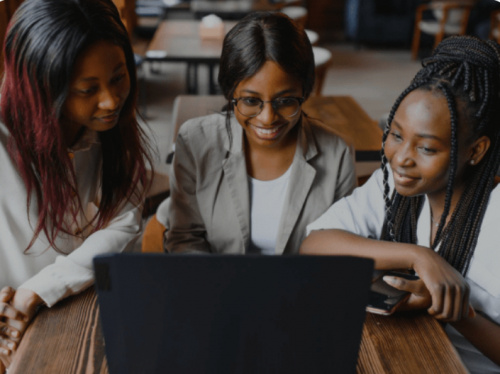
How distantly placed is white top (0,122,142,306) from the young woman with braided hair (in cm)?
43

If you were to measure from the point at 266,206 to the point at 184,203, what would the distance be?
0.23 meters

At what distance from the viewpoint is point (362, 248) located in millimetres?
1061

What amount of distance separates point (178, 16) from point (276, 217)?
399 centimetres

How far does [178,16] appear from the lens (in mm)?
4949

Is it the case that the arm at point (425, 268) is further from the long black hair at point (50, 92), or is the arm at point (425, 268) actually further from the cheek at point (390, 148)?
the long black hair at point (50, 92)

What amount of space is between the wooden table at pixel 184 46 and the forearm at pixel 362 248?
231 cm

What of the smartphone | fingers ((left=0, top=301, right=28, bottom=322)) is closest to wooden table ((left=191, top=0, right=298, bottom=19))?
the smartphone

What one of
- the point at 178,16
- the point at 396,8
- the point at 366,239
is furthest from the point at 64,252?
the point at 396,8

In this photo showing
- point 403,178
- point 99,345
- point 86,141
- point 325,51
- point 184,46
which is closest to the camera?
point 99,345

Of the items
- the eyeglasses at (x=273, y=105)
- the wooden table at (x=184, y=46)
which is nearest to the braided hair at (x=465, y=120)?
the eyeglasses at (x=273, y=105)

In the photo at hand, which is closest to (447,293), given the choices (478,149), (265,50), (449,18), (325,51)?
(478,149)

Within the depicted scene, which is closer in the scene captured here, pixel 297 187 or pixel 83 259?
pixel 83 259

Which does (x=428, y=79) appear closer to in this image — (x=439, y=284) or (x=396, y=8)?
(x=439, y=284)

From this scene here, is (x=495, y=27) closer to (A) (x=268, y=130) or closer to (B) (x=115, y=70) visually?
(A) (x=268, y=130)
